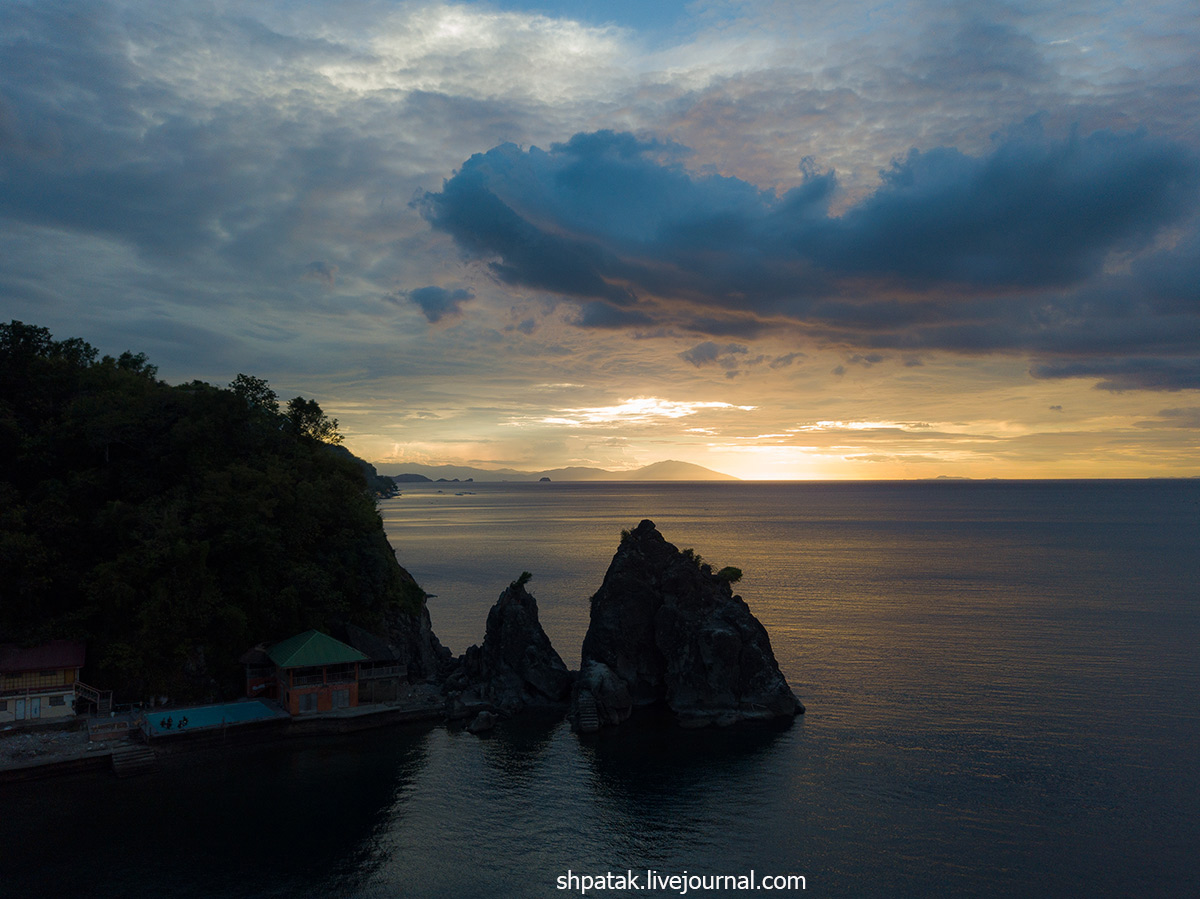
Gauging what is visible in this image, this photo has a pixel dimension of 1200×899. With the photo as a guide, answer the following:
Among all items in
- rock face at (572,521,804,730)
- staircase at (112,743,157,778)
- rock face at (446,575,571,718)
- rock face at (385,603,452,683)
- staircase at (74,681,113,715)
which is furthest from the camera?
rock face at (385,603,452,683)

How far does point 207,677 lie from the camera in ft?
182

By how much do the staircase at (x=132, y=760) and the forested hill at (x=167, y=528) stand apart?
8.44 m

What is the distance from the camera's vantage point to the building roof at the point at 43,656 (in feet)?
162

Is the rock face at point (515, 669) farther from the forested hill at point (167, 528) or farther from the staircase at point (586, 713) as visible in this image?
the forested hill at point (167, 528)

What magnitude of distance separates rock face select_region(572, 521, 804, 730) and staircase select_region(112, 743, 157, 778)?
28951mm

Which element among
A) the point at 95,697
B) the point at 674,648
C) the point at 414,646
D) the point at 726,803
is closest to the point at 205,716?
the point at 95,697

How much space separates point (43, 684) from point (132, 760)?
11.6 meters

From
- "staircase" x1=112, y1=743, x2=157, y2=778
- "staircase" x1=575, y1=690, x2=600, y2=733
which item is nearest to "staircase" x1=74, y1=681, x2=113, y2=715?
"staircase" x1=112, y1=743, x2=157, y2=778

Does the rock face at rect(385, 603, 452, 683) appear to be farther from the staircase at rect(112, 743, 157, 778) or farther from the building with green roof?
the staircase at rect(112, 743, 157, 778)

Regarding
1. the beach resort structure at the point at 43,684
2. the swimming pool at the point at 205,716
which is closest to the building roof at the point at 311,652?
the swimming pool at the point at 205,716

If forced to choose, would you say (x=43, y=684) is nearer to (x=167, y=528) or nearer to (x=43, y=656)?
(x=43, y=656)

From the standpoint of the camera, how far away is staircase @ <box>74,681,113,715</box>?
5134 cm

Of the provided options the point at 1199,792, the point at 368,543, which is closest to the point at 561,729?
the point at 368,543

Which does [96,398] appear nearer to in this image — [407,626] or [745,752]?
[407,626]
